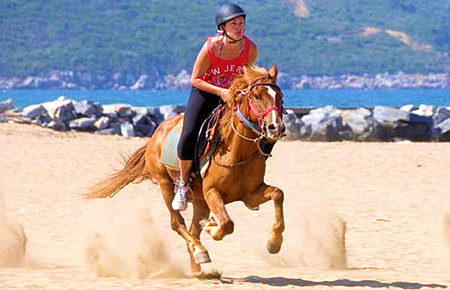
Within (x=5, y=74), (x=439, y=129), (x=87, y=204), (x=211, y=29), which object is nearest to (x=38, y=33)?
(x=5, y=74)

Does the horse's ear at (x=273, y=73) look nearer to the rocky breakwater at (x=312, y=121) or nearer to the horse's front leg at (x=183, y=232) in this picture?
the horse's front leg at (x=183, y=232)

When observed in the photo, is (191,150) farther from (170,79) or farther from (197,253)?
(170,79)

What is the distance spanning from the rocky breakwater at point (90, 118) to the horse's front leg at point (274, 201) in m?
19.7

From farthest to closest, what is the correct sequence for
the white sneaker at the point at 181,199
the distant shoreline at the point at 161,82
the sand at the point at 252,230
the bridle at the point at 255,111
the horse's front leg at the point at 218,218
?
the distant shoreline at the point at 161,82 < the sand at the point at 252,230 < the white sneaker at the point at 181,199 < the horse's front leg at the point at 218,218 < the bridle at the point at 255,111

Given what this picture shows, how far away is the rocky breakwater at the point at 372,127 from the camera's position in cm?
2805

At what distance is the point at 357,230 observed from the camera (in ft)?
45.9

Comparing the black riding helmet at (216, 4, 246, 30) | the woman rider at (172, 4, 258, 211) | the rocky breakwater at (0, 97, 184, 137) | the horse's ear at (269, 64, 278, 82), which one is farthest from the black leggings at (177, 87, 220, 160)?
the rocky breakwater at (0, 97, 184, 137)

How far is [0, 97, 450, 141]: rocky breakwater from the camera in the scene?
92.6 ft

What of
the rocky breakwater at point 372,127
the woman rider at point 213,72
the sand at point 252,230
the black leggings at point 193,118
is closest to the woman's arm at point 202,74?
the woman rider at point 213,72

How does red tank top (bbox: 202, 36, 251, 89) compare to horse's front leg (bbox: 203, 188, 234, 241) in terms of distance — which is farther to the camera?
red tank top (bbox: 202, 36, 251, 89)

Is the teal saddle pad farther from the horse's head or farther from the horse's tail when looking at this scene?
the horse's head

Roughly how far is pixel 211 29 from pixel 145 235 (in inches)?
7310

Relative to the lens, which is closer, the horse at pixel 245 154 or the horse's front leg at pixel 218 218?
the horse at pixel 245 154

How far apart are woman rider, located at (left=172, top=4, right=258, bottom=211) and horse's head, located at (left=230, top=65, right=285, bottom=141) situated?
210mm
